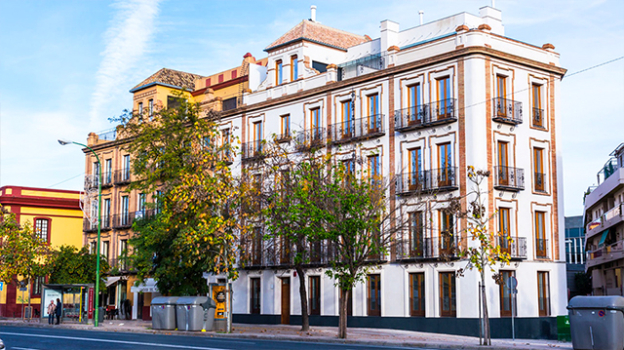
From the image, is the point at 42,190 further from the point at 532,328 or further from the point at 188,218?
the point at 532,328

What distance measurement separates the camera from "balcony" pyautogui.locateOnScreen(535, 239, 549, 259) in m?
36.5

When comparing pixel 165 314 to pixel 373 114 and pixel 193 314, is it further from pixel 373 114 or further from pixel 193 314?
pixel 373 114

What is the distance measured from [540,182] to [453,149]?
4861 mm

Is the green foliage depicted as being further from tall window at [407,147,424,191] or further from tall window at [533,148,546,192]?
tall window at [533,148,546,192]

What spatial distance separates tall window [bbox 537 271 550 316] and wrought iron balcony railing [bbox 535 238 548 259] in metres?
0.80

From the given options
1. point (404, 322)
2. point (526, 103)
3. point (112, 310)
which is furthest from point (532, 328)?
point (112, 310)

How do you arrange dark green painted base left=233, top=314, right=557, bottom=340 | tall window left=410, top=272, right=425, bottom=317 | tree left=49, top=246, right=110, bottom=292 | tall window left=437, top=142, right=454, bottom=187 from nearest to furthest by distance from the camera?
dark green painted base left=233, top=314, right=557, bottom=340
tall window left=437, top=142, right=454, bottom=187
tall window left=410, top=272, right=425, bottom=317
tree left=49, top=246, right=110, bottom=292

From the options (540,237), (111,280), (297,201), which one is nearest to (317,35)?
(297,201)

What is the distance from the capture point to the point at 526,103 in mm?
37250

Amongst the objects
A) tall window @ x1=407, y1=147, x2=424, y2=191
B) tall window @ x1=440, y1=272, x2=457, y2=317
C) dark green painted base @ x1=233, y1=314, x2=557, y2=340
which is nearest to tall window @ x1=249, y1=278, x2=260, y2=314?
dark green painted base @ x1=233, y1=314, x2=557, y2=340

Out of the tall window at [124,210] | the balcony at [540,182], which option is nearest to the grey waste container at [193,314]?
the balcony at [540,182]

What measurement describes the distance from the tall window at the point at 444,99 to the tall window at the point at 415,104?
997 mm

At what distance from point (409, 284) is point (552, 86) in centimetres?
1218

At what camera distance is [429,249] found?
36438 millimetres
